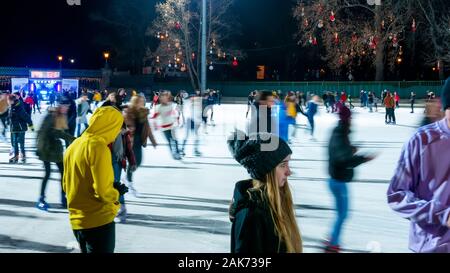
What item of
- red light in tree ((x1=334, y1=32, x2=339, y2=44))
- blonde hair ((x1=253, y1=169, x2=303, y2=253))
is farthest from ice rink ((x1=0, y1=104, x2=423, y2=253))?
red light in tree ((x1=334, y1=32, x2=339, y2=44))

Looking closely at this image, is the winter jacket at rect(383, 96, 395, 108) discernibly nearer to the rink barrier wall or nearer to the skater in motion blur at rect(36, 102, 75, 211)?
the skater in motion blur at rect(36, 102, 75, 211)

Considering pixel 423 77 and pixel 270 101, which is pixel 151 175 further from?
pixel 423 77

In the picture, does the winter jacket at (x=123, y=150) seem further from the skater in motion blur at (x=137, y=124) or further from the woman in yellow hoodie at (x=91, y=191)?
the woman in yellow hoodie at (x=91, y=191)

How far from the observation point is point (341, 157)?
5.50m

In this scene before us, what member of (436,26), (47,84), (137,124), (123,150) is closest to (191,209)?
(123,150)

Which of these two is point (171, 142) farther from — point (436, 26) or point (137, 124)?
point (436, 26)

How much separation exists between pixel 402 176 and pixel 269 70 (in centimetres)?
5238

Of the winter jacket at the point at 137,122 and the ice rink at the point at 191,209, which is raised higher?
the winter jacket at the point at 137,122

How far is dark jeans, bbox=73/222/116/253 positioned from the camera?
3.56 metres

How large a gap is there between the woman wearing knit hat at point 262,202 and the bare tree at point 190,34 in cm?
3903

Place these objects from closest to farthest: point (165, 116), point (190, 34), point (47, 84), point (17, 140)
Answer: point (17, 140) → point (165, 116) → point (47, 84) → point (190, 34)

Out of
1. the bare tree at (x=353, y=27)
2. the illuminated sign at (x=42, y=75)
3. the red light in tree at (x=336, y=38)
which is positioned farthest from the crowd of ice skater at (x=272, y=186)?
the bare tree at (x=353, y=27)

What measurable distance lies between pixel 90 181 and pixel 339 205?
2.76 meters

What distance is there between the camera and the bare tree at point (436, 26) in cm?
3647
